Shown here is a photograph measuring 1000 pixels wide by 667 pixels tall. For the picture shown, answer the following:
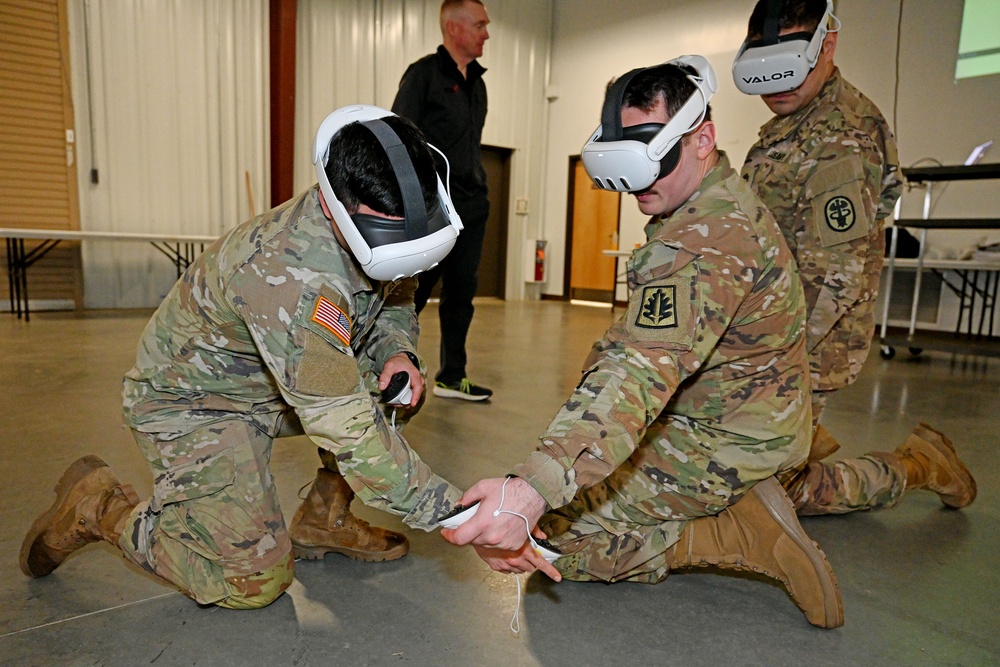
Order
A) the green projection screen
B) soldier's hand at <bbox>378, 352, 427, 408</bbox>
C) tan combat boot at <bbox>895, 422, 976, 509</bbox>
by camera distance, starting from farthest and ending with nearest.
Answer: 1. the green projection screen
2. tan combat boot at <bbox>895, 422, 976, 509</bbox>
3. soldier's hand at <bbox>378, 352, 427, 408</bbox>

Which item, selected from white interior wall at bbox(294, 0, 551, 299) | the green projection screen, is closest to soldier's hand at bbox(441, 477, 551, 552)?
the green projection screen

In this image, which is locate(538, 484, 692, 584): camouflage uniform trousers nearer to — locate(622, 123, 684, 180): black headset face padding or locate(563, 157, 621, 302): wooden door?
locate(622, 123, 684, 180): black headset face padding

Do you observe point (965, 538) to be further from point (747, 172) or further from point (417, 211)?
point (417, 211)

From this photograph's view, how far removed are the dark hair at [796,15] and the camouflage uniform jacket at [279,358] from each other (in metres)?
1.50

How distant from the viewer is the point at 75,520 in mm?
1564

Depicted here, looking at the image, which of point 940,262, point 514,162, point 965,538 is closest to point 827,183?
point 965,538

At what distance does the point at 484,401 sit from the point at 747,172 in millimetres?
1728

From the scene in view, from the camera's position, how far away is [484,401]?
11.5 feet

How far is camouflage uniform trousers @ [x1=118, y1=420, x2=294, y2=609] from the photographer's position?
1.44 m

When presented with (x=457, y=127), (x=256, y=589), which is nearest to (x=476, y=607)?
(x=256, y=589)

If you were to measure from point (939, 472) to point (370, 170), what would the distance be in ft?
6.68

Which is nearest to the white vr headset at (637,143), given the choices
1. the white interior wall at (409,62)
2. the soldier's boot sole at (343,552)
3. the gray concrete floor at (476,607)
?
the gray concrete floor at (476,607)

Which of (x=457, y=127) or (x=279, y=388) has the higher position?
(x=457, y=127)

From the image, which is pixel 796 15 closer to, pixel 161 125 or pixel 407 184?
pixel 407 184
